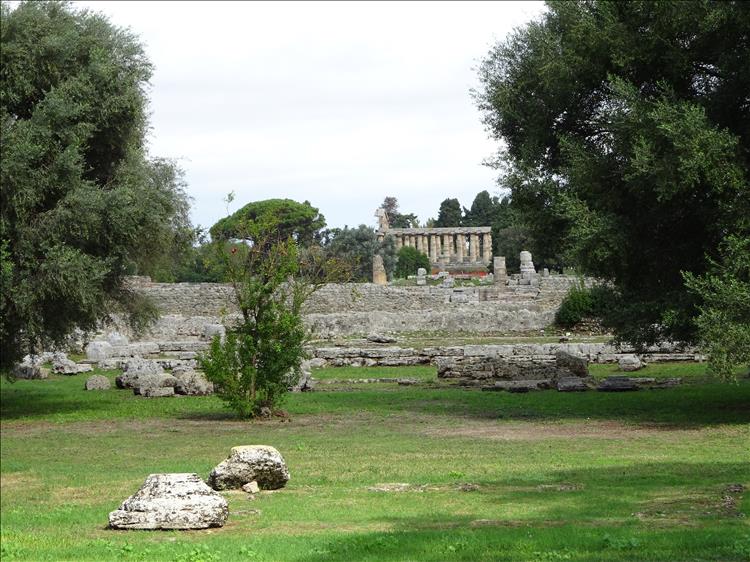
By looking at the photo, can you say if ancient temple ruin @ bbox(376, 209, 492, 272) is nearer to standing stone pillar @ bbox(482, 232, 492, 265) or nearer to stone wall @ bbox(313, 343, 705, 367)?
standing stone pillar @ bbox(482, 232, 492, 265)

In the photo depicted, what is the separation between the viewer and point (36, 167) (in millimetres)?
22672

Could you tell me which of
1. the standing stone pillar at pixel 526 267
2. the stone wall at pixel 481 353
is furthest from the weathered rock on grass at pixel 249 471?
the standing stone pillar at pixel 526 267

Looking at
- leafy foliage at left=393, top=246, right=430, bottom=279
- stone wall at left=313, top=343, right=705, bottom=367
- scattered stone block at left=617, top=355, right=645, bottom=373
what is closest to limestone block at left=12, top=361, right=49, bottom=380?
stone wall at left=313, top=343, right=705, bottom=367

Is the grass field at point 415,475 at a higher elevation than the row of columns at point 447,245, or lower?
lower

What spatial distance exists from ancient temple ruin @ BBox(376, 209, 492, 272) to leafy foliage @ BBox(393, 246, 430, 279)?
423cm

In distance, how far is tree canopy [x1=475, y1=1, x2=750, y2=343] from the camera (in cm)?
2019

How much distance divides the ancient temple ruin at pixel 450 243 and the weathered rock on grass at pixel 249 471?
81198mm

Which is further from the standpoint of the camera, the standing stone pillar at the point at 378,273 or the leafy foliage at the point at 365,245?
the leafy foliage at the point at 365,245

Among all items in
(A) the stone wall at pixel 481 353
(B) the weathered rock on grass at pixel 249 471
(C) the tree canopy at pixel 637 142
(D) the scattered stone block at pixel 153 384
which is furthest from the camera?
(A) the stone wall at pixel 481 353

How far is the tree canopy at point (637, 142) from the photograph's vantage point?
2019 cm

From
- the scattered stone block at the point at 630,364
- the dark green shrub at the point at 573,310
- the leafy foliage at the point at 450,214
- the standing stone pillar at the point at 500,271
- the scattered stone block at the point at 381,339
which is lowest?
the scattered stone block at the point at 630,364

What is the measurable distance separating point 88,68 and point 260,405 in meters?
7.75

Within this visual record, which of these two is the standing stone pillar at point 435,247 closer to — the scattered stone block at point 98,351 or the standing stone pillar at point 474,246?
the standing stone pillar at point 474,246

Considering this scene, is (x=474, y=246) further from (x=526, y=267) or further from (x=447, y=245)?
(x=526, y=267)
